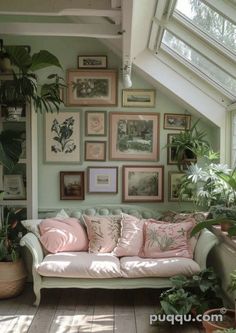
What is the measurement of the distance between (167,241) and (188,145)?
110cm

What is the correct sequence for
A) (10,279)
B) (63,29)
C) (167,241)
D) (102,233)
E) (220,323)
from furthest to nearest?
(102,233) → (167,241) → (10,279) → (63,29) → (220,323)

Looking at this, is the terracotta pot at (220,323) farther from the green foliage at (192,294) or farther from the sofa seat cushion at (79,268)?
the sofa seat cushion at (79,268)

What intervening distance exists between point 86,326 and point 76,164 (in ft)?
6.43

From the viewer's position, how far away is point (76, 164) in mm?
4758

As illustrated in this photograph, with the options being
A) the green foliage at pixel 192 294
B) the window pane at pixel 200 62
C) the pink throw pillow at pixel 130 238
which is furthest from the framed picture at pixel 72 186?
the window pane at pixel 200 62

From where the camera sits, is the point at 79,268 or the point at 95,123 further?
the point at 95,123

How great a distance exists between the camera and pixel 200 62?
13.5 feet

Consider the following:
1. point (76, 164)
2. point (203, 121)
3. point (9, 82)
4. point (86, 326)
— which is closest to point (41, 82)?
point (9, 82)

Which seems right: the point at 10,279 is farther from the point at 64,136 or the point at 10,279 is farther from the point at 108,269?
the point at 64,136

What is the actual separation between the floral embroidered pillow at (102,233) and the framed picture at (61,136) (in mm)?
877

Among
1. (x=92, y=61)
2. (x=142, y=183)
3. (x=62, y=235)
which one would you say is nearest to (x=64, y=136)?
(x=92, y=61)

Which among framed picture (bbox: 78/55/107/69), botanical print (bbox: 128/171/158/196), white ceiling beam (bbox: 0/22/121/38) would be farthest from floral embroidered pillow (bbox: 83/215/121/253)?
white ceiling beam (bbox: 0/22/121/38)

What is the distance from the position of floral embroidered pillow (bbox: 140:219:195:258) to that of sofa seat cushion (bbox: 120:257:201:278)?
19cm

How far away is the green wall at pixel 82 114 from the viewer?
15.5 ft
